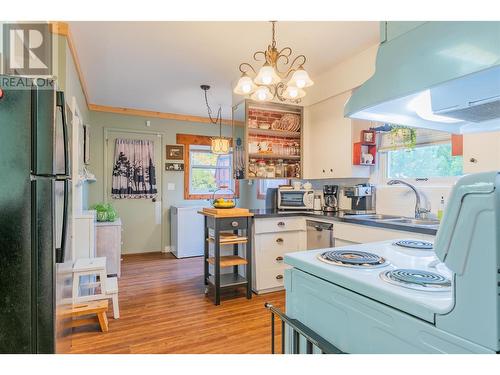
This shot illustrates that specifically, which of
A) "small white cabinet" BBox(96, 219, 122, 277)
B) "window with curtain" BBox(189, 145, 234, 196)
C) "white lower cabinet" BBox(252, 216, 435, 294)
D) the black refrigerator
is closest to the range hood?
the black refrigerator

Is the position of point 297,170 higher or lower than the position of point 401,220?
higher

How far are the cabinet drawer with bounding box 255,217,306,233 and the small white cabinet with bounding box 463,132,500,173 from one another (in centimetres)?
154

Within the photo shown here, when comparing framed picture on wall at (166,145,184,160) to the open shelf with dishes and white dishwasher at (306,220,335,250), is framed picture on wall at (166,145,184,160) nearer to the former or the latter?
the open shelf with dishes

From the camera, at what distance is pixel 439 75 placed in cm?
74

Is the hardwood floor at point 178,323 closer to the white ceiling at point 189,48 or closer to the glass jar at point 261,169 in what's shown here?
the glass jar at point 261,169

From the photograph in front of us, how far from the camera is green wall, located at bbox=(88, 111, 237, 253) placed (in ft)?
15.3

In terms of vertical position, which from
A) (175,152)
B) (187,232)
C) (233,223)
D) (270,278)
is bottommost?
(270,278)

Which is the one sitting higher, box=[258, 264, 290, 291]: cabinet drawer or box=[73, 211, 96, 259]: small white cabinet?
box=[73, 211, 96, 259]: small white cabinet

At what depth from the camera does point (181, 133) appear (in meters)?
5.28

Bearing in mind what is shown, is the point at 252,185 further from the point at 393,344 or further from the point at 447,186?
the point at 393,344

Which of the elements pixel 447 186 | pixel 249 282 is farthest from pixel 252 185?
pixel 447 186

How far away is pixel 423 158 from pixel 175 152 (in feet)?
12.8

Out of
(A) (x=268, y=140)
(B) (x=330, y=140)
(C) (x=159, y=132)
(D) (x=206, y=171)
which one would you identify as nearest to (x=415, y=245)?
(B) (x=330, y=140)

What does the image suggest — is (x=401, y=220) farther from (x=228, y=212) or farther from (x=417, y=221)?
(x=228, y=212)
